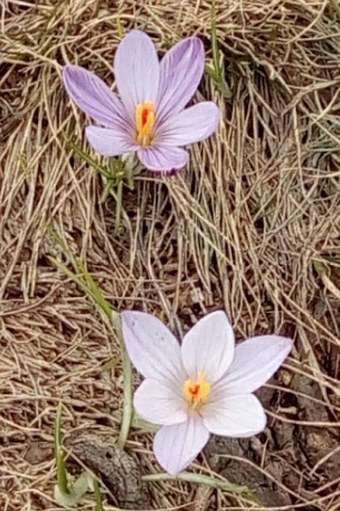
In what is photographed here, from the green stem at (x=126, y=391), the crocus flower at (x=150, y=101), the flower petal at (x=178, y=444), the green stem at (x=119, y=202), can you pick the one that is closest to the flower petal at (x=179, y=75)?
the crocus flower at (x=150, y=101)

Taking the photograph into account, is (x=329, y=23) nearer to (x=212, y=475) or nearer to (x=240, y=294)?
(x=240, y=294)

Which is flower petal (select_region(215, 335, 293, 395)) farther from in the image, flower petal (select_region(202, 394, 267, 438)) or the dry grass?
the dry grass

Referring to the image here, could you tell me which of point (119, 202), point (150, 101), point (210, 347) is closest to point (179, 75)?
point (150, 101)

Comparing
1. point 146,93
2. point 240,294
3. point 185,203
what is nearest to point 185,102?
point 146,93

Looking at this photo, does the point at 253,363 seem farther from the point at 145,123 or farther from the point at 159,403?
the point at 145,123

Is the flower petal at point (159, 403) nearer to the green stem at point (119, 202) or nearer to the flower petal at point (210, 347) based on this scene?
the flower petal at point (210, 347)

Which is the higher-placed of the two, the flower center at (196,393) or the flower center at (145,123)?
the flower center at (145,123)
